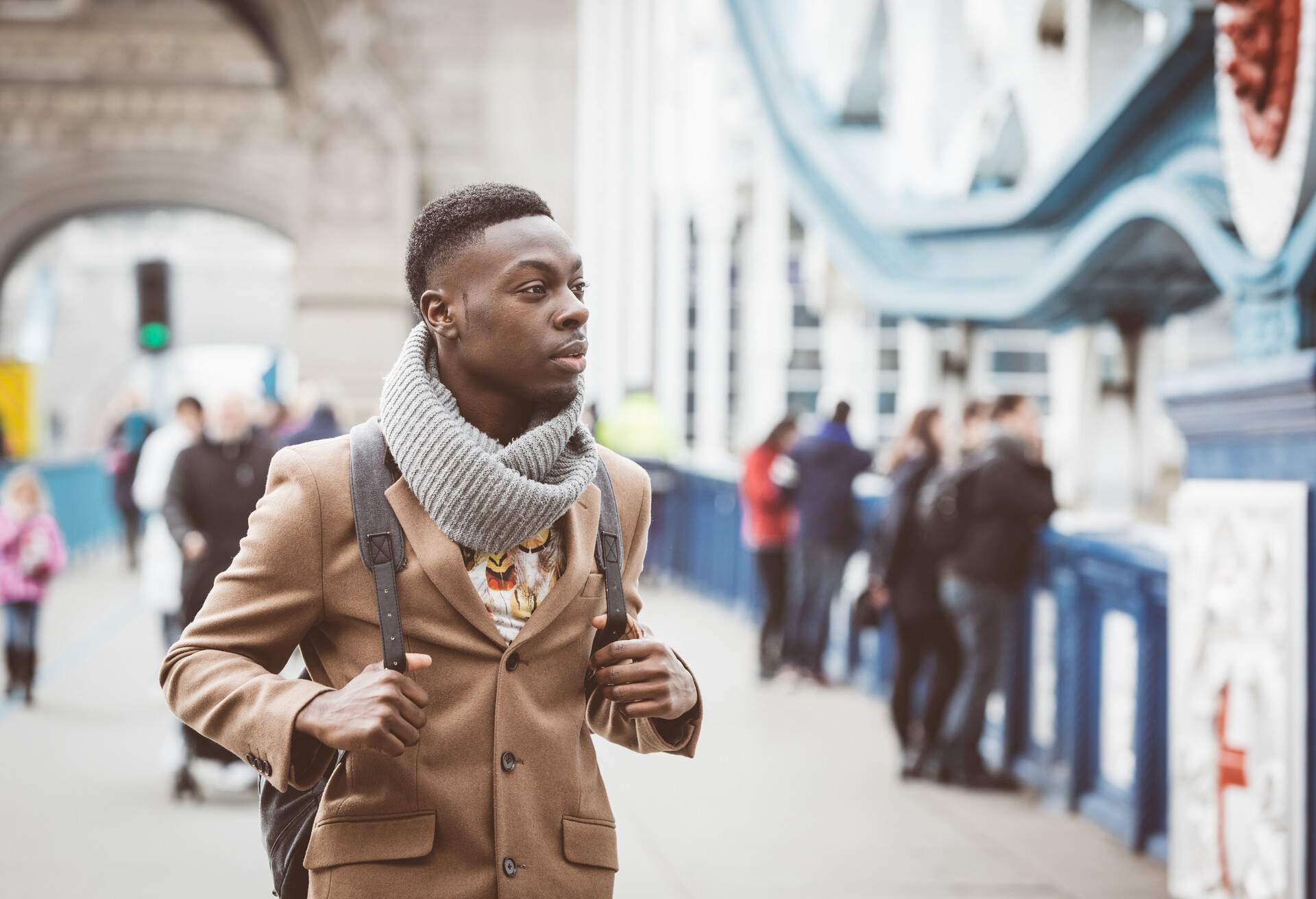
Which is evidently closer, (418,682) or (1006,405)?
(418,682)

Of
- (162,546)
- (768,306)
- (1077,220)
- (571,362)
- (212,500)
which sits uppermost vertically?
(1077,220)

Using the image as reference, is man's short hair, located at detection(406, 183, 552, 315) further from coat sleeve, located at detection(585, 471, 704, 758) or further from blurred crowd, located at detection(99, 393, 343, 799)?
blurred crowd, located at detection(99, 393, 343, 799)

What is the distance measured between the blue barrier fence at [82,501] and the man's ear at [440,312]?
15352 millimetres

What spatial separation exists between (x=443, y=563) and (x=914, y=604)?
571 cm

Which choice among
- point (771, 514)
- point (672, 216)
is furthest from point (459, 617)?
point (672, 216)

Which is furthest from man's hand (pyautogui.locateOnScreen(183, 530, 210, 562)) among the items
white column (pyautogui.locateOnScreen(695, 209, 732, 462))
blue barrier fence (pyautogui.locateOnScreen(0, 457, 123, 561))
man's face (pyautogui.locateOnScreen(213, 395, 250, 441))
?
blue barrier fence (pyautogui.locateOnScreen(0, 457, 123, 561))

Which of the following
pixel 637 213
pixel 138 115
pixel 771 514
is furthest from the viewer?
pixel 138 115

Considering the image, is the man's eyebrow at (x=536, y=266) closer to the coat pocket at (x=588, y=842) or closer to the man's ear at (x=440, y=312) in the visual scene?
the man's ear at (x=440, y=312)

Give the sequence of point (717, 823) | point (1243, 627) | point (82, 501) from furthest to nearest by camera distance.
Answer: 1. point (82, 501)
2. point (717, 823)
3. point (1243, 627)

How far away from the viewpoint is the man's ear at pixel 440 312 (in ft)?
7.25

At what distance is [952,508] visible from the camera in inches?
290

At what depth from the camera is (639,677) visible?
7.11 ft

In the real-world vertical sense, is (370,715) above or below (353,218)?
below

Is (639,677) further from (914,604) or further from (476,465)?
(914,604)
